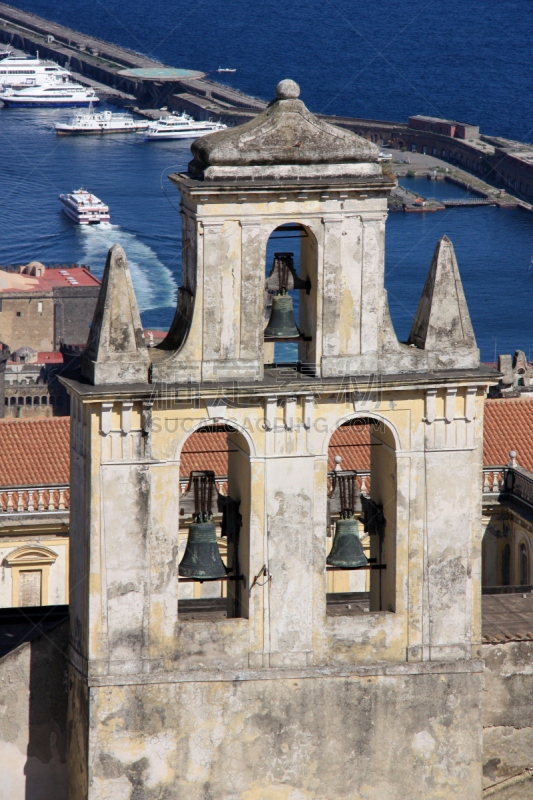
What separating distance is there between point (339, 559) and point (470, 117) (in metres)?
176

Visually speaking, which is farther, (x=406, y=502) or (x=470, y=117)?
(x=470, y=117)

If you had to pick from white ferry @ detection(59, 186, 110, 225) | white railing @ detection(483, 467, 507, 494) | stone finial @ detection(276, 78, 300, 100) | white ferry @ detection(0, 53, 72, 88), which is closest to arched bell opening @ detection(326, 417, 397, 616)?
stone finial @ detection(276, 78, 300, 100)

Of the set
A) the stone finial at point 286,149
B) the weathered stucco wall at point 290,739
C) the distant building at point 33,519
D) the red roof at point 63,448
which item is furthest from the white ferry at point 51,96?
the weathered stucco wall at point 290,739

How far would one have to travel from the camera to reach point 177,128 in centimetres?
17100

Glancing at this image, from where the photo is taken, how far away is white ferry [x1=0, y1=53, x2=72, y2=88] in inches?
7623

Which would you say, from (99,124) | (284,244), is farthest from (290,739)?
(99,124)

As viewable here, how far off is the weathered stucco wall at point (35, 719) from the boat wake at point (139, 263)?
84736 millimetres

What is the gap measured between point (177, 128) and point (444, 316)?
162 meters

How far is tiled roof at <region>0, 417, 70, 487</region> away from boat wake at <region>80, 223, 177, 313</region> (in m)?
68.0

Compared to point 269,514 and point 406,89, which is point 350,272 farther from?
point 406,89

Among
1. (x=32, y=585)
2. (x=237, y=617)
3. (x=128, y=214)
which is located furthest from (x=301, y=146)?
(x=128, y=214)

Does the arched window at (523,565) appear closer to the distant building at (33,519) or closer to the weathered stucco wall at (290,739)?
the distant building at (33,519)

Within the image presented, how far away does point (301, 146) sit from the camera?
41.1 feet

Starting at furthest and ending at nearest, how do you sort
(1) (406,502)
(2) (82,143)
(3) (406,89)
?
(3) (406,89) < (2) (82,143) < (1) (406,502)
